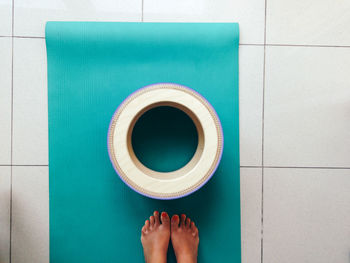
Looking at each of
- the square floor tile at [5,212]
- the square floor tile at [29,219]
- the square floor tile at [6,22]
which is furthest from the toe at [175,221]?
the square floor tile at [6,22]

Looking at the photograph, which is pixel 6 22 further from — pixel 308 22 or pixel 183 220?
pixel 308 22

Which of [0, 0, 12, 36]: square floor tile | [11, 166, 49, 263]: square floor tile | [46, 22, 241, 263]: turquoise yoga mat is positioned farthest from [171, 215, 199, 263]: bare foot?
[0, 0, 12, 36]: square floor tile

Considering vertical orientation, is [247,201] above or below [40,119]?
below

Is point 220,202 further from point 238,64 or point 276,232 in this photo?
point 238,64

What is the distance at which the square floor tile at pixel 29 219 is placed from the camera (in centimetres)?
92

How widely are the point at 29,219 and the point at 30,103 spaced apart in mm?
438

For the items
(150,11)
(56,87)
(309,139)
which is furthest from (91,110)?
(309,139)

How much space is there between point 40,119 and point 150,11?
1.92 ft

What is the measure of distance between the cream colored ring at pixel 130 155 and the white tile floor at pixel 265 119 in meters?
0.26

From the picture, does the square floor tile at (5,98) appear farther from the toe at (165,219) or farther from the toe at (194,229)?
the toe at (194,229)

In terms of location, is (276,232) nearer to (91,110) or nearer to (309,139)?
(309,139)

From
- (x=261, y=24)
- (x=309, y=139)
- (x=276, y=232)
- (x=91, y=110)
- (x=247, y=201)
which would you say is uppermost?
(x=261, y=24)

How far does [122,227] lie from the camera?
0.92 meters

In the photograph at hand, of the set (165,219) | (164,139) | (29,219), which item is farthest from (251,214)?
(29,219)
